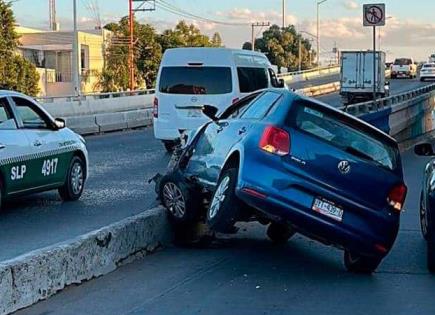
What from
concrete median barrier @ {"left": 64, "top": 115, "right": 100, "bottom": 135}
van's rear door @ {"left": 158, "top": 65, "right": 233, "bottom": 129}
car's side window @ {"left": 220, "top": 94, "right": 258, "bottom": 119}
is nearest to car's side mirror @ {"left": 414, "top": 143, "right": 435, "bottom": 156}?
car's side window @ {"left": 220, "top": 94, "right": 258, "bottom": 119}

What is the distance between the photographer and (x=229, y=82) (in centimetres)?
1816

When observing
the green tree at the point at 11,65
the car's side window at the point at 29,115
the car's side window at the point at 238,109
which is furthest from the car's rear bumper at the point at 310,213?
the green tree at the point at 11,65

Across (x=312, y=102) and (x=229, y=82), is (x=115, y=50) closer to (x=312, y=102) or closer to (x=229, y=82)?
(x=229, y=82)

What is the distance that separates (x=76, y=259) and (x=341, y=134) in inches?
109

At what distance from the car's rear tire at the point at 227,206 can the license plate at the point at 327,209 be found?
776 millimetres

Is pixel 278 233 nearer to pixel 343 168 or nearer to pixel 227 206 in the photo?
pixel 227 206

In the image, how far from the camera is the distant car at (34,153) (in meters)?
Answer: 10.7

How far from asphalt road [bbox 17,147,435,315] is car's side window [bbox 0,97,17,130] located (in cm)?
319

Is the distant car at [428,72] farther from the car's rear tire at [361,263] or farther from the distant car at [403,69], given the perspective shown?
the car's rear tire at [361,263]

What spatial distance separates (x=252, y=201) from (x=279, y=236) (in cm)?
211

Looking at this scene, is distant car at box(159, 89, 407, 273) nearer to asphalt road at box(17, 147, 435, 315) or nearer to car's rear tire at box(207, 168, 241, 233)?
car's rear tire at box(207, 168, 241, 233)

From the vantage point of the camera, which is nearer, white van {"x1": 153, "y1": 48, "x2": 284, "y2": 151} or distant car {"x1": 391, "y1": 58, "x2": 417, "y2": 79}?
white van {"x1": 153, "y1": 48, "x2": 284, "y2": 151}

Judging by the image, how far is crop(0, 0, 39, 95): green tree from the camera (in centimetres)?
5825

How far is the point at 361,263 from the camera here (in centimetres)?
794
